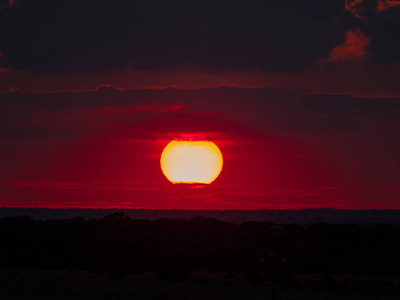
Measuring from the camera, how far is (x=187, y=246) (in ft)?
255

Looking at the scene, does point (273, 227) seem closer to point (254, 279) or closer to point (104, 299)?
point (254, 279)

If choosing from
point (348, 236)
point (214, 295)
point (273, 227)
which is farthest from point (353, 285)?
point (273, 227)

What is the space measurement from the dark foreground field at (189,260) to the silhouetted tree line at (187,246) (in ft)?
0.36

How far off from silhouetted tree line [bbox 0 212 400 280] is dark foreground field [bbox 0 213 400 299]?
0.36 feet

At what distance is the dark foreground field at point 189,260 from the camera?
1713 inches

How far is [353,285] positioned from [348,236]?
1329 inches

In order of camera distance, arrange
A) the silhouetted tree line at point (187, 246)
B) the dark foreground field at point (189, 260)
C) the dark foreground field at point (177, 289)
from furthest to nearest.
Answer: the silhouetted tree line at point (187, 246) < the dark foreground field at point (189, 260) < the dark foreground field at point (177, 289)

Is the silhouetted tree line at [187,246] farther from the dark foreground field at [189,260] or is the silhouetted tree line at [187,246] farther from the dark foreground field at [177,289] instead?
the dark foreground field at [177,289]

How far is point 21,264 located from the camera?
231ft

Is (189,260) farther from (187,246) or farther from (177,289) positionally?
(177,289)

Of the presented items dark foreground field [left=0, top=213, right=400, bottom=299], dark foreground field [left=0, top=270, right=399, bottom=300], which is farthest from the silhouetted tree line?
dark foreground field [left=0, top=270, right=399, bottom=300]

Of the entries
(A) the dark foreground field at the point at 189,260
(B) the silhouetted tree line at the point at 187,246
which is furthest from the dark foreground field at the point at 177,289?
(B) the silhouetted tree line at the point at 187,246

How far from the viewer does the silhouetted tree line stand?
67.8 metres

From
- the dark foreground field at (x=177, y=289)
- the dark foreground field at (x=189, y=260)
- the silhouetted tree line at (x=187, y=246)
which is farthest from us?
the silhouetted tree line at (x=187, y=246)
